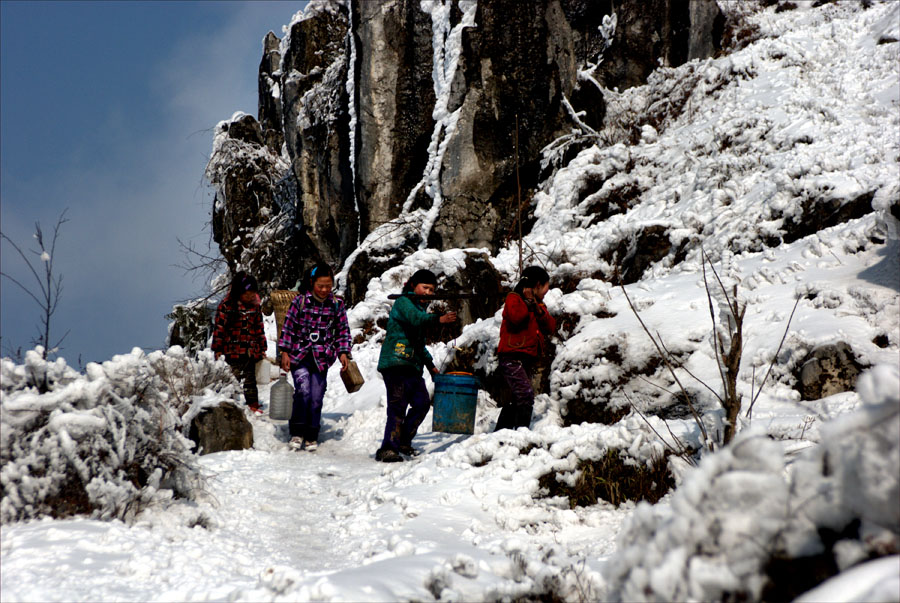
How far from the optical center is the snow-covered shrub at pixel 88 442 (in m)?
2.81

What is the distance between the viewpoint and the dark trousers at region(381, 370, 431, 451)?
5902 mm

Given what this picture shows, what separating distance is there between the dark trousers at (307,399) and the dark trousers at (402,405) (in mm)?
851

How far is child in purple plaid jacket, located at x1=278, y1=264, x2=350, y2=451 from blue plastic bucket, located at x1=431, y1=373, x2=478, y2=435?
123cm

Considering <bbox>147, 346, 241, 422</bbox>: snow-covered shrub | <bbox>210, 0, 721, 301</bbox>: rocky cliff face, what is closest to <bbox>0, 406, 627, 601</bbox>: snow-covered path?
<bbox>147, 346, 241, 422</bbox>: snow-covered shrub

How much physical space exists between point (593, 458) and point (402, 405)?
2.28 metres

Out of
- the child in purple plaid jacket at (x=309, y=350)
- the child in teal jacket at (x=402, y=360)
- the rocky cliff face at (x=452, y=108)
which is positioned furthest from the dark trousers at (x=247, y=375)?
the rocky cliff face at (x=452, y=108)

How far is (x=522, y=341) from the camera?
5793 mm

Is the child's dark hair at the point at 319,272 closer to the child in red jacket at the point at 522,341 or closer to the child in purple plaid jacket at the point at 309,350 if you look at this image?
the child in purple plaid jacket at the point at 309,350

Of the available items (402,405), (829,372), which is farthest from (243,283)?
(829,372)

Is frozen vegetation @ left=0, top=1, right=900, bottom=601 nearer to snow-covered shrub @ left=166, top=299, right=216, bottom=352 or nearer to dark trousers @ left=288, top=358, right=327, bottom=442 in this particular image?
dark trousers @ left=288, top=358, right=327, bottom=442

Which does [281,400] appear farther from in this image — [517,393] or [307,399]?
[517,393]

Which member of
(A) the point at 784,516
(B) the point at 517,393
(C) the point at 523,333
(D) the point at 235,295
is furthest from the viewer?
(D) the point at 235,295

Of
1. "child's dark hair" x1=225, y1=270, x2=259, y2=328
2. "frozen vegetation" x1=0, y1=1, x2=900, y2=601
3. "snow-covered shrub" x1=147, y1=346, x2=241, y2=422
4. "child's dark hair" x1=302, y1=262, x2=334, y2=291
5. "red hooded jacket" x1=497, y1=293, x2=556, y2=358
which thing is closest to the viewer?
"frozen vegetation" x1=0, y1=1, x2=900, y2=601

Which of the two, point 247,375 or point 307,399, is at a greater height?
point 247,375
